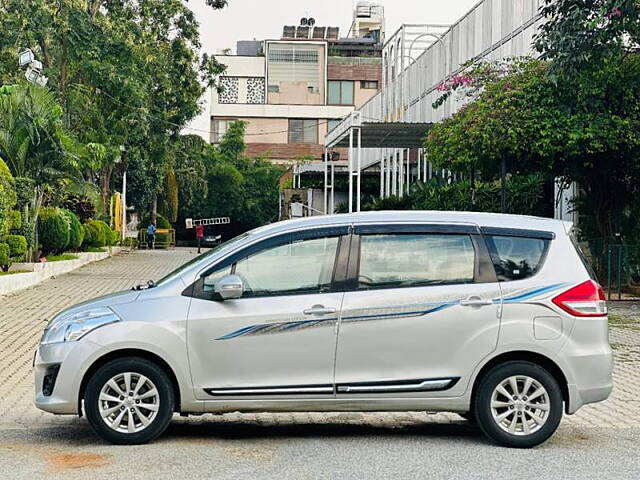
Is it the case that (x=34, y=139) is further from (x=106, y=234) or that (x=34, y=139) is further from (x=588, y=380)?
(x=588, y=380)

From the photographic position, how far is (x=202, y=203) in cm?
7194

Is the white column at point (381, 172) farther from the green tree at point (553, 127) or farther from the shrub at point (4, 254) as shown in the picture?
the shrub at point (4, 254)

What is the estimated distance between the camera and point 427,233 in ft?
28.5

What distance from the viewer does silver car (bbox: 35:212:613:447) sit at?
834cm

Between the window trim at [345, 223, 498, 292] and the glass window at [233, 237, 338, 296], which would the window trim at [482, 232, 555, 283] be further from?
the glass window at [233, 237, 338, 296]

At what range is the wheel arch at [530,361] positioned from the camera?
8.51 m

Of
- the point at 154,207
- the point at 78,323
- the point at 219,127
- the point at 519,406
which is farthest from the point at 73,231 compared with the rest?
the point at 219,127

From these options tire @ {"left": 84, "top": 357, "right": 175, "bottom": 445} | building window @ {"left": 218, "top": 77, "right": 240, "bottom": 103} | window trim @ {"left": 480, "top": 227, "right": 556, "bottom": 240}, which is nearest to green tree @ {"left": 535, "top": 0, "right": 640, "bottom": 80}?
window trim @ {"left": 480, "top": 227, "right": 556, "bottom": 240}

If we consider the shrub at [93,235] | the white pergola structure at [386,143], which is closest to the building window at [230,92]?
→ the white pergola structure at [386,143]

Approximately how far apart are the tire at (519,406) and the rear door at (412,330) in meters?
0.21

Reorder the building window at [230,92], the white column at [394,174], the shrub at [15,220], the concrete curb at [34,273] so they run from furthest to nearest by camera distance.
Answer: the building window at [230,92] → the white column at [394,174] → the shrub at [15,220] → the concrete curb at [34,273]

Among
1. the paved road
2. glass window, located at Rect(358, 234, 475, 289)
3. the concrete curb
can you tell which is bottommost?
the paved road

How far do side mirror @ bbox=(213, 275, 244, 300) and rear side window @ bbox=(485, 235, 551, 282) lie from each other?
1953 millimetres

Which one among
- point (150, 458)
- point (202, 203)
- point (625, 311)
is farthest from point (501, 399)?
point (202, 203)
